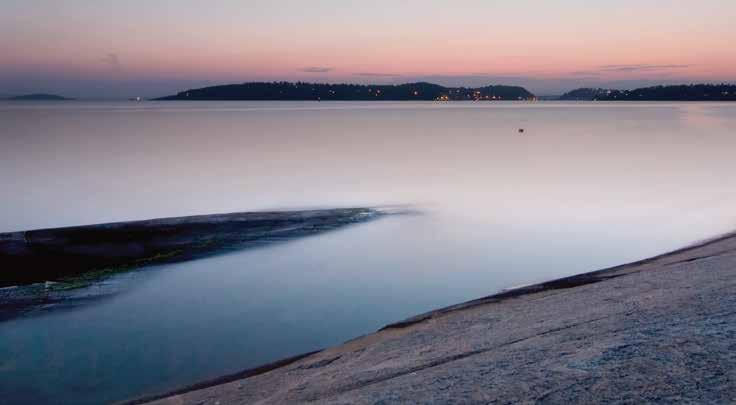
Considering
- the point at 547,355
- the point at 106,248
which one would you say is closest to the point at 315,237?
the point at 106,248

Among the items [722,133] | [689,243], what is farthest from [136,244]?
[722,133]

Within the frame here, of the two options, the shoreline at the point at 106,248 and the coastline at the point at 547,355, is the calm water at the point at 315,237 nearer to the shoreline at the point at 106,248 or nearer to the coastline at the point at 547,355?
the shoreline at the point at 106,248

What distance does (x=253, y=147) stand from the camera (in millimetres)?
53250

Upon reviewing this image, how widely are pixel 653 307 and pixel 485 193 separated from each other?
21.8 meters

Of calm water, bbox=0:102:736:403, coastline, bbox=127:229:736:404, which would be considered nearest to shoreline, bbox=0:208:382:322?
calm water, bbox=0:102:736:403

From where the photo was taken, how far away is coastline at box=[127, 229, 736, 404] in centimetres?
546

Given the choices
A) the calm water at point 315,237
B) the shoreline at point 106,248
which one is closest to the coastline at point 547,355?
the calm water at point 315,237

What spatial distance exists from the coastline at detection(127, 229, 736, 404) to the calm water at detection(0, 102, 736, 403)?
1.66 m

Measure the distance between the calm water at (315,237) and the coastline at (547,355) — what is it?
5.45 feet

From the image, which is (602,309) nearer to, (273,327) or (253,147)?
(273,327)

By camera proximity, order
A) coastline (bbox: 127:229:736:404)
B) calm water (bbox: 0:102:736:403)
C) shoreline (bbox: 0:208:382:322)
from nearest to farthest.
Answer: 1. coastline (bbox: 127:229:736:404)
2. calm water (bbox: 0:102:736:403)
3. shoreline (bbox: 0:208:382:322)

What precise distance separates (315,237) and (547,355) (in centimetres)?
1138

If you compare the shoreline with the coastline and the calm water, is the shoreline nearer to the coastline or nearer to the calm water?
the calm water

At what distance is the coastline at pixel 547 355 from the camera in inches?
215
